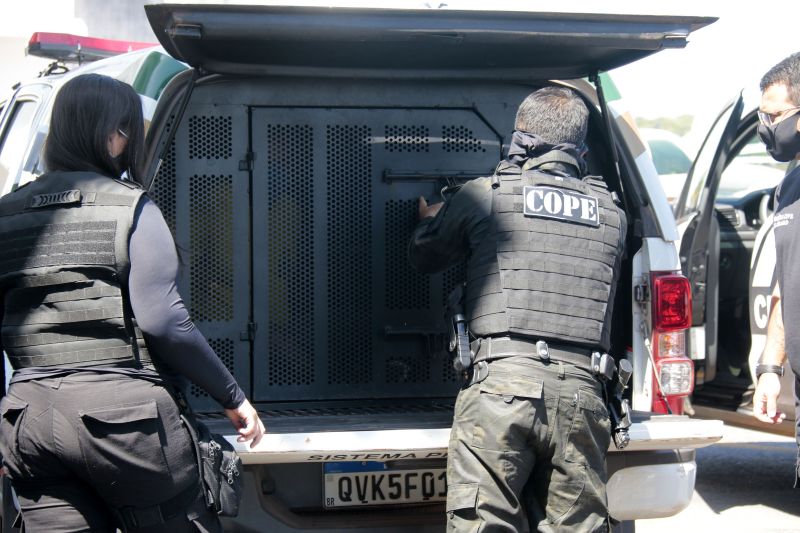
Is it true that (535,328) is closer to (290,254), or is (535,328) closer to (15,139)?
(290,254)

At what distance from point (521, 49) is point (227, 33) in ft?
3.59

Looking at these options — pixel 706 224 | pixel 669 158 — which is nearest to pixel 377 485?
pixel 706 224

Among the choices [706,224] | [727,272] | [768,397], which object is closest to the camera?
[768,397]

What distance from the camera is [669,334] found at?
4.02m

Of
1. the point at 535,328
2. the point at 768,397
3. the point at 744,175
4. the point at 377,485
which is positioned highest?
the point at 744,175

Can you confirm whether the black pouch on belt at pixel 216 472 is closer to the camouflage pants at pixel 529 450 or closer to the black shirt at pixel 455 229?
the camouflage pants at pixel 529 450

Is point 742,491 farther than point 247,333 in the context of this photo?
Yes

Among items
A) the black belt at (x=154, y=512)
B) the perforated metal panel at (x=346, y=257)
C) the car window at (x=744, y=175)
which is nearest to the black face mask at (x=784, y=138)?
the perforated metal panel at (x=346, y=257)

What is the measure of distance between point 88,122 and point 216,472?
3.26ft

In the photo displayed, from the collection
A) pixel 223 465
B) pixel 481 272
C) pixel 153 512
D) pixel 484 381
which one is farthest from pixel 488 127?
pixel 153 512

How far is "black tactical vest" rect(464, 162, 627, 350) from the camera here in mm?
3471

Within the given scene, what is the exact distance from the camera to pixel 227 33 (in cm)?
339

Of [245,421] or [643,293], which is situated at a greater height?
[643,293]

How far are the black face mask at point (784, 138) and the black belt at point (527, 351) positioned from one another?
982mm
